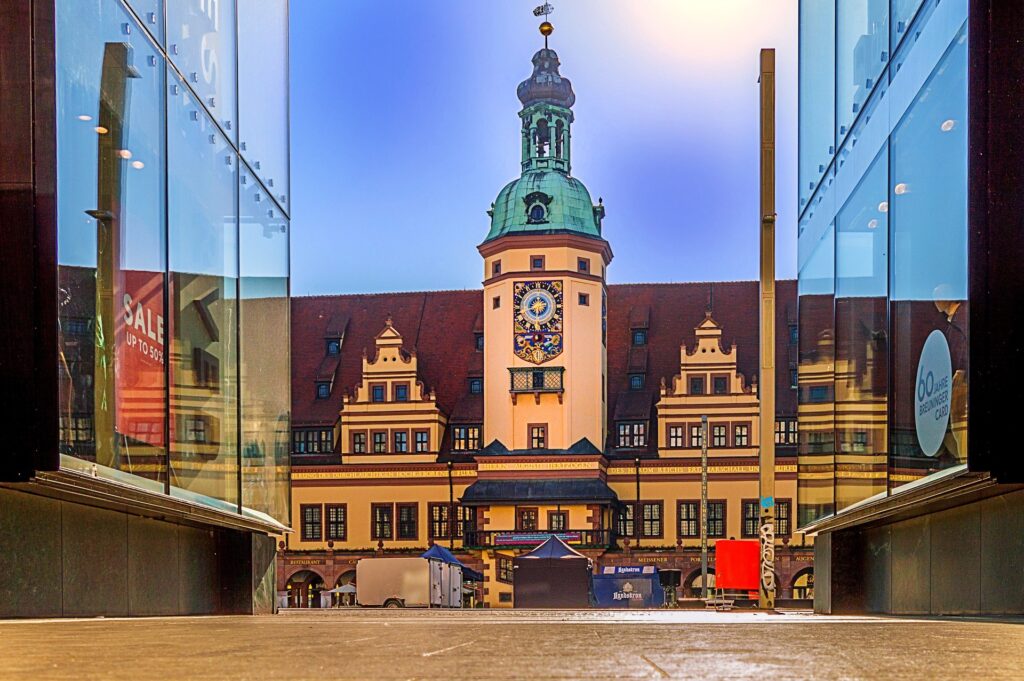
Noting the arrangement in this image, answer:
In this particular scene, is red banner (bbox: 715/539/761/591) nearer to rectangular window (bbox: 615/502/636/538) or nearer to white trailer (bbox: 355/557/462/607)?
white trailer (bbox: 355/557/462/607)

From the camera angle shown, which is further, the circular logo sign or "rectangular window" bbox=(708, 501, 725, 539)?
"rectangular window" bbox=(708, 501, 725, 539)

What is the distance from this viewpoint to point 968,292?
8828 mm

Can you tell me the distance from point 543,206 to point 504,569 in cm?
1304

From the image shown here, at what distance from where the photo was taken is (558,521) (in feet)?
176

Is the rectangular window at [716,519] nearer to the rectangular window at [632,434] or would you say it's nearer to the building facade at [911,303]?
the rectangular window at [632,434]

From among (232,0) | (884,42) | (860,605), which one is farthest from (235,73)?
(860,605)

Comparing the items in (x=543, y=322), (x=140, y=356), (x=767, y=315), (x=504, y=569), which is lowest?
(x=504, y=569)

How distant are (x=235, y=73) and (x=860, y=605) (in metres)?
7.77

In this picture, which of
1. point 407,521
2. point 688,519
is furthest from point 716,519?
point 407,521

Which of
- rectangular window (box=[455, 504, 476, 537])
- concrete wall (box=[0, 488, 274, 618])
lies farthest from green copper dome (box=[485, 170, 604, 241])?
concrete wall (box=[0, 488, 274, 618])

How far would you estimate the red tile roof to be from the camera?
57.2 meters

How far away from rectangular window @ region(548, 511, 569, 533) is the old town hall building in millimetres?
50

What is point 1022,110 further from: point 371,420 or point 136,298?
Answer: point 371,420

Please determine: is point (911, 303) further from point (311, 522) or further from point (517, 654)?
point (311, 522)
